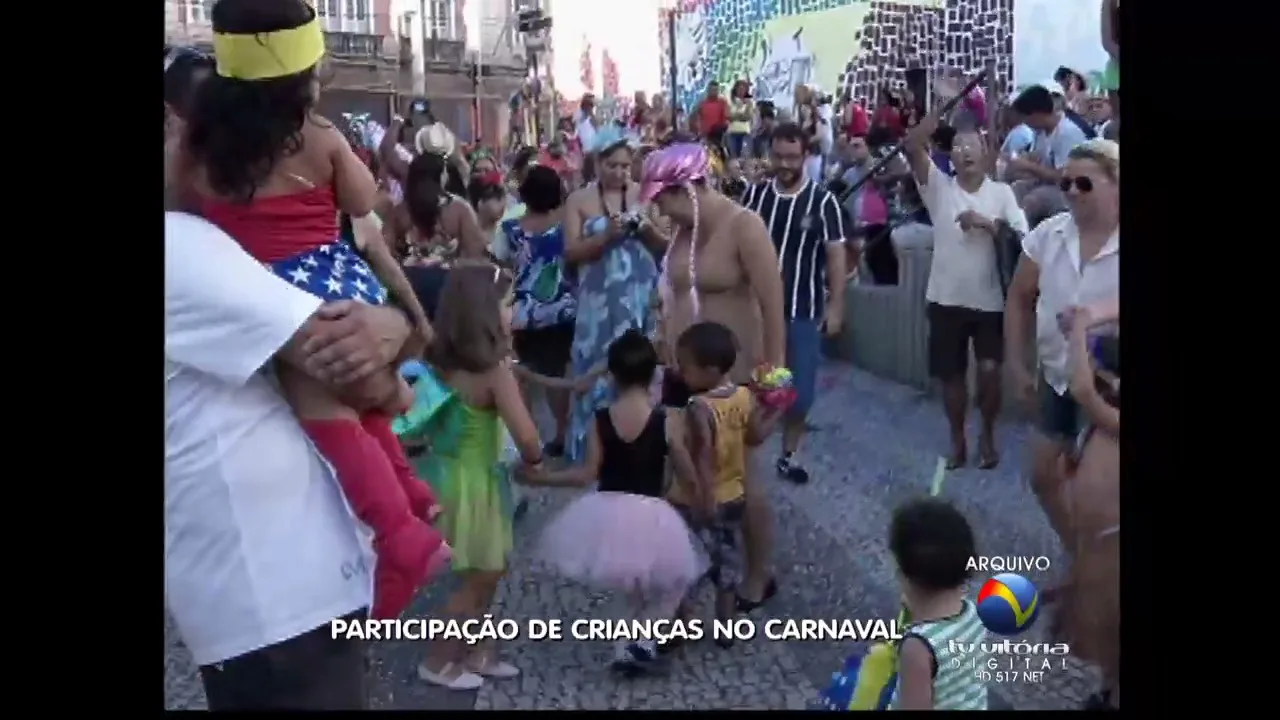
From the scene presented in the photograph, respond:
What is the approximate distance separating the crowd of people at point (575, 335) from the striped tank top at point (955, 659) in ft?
0.10

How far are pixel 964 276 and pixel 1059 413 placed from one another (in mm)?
394

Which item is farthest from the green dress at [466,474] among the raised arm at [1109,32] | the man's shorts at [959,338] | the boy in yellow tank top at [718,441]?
the raised arm at [1109,32]

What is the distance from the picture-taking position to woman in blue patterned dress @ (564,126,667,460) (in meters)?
3.43

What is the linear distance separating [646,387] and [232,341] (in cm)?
94

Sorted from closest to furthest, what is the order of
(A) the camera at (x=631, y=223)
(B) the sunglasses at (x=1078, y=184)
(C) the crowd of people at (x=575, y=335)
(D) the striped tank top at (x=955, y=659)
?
(D) the striped tank top at (x=955, y=659), (C) the crowd of people at (x=575, y=335), (B) the sunglasses at (x=1078, y=184), (A) the camera at (x=631, y=223)

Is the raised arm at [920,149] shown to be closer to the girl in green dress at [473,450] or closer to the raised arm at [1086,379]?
the raised arm at [1086,379]

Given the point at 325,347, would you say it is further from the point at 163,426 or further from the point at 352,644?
the point at 352,644

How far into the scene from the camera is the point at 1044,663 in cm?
339

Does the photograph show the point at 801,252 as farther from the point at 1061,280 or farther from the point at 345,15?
the point at 345,15

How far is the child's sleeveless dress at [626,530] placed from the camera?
3.40 metres

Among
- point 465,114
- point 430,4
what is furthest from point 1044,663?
point 430,4
